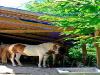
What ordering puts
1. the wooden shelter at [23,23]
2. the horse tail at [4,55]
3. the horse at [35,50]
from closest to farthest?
the wooden shelter at [23,23], the horse at [35,50], the horse tail at [4,55]

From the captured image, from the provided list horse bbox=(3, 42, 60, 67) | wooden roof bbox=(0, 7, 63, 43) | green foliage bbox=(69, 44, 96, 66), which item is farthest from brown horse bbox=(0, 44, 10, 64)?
green foliage bbox=(69, 44, 96, 66)

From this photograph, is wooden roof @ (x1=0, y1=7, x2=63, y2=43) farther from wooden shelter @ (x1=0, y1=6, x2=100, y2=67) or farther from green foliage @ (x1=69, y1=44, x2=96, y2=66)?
green foliage @ (x1=69, y1=44, x2=96, y2=66)

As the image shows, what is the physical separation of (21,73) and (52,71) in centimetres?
68

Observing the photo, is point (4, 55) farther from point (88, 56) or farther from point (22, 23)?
point (88, 56)

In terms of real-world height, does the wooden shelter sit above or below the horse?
above

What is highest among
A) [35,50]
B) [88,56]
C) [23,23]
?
[23,23]

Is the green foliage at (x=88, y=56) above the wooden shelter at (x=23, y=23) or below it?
below

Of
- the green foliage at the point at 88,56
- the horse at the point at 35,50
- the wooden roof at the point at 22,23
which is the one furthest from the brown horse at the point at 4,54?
the green foliage at the point at 88,56

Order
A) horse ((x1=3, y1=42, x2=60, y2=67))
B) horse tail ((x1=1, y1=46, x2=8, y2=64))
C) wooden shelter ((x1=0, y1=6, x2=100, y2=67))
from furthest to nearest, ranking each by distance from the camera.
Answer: horse tail ((x1=1, y1=46, x2=8, y2=64)), horse ((x1=3, y1=42, x2=60, y2=67)), wooden shelter ((x1=0, y1=6, x2=100, y2=67))

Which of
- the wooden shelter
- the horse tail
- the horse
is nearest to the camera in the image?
the wooden shelter

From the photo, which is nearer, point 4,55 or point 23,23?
point 23,23

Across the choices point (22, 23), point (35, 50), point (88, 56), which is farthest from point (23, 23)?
point (88, 56)

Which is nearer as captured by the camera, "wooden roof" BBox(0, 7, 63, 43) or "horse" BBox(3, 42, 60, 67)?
"wooden roof" BBox(0, 7, 63, 43)

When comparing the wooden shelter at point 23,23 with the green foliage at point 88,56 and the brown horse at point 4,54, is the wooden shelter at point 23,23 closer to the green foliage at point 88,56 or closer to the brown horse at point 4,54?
the brown horse at point 4,54
